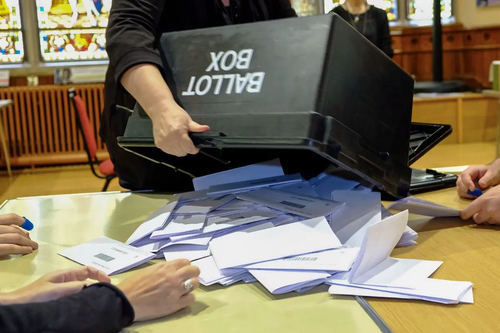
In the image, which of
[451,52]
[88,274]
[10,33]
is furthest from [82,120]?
[451,52]

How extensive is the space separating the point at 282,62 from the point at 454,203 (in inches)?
22.2

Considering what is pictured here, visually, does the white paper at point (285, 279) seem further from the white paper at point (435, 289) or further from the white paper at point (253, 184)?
the white paper at point (253, 184)

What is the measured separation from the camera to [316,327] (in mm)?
693

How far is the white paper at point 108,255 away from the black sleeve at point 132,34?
1.23ft

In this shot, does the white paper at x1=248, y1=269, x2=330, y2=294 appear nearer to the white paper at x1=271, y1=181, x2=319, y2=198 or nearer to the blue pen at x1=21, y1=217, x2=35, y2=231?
the white paper at x1=271, y1=181, x2=319, y2=198

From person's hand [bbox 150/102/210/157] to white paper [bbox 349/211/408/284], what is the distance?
382mm

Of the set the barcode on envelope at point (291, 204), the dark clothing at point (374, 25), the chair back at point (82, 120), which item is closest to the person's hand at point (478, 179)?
the barcode on envelope at point (291, 204)

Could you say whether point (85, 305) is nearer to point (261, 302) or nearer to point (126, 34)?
point (261, 302)

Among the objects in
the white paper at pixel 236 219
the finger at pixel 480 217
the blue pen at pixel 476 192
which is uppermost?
the white paper at pixel 236 219

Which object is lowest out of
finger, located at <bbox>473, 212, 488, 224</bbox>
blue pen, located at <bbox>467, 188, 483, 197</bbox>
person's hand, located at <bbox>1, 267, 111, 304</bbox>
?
blue pen, located at <bbox>467, 188, 483, 197</bbox>

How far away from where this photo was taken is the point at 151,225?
1.07 metres

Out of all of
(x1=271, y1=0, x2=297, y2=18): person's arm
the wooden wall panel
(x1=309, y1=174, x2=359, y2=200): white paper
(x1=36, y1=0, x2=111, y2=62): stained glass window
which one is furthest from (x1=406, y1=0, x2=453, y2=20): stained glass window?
(x1=309, y1=174, x2=359, y2=200): white paper

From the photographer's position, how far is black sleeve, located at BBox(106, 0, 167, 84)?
1200 mm

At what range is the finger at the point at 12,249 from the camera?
1.02 m
